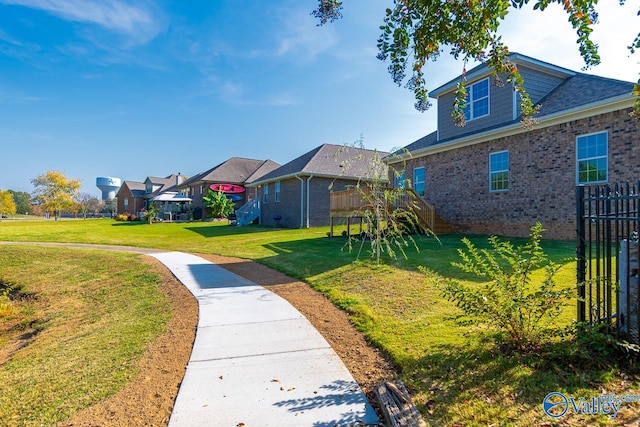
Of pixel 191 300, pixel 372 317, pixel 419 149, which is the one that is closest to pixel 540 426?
pixel 372 317

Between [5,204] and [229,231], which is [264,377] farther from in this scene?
[5,204]

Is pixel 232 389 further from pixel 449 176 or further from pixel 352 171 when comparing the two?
pixel 352 171

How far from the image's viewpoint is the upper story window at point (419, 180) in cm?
1681

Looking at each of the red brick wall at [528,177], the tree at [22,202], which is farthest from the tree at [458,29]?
the tree at [22,202]

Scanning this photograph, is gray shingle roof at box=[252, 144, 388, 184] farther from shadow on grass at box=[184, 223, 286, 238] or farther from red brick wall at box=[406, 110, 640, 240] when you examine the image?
red brick wall at box=[406, 110, 640, 240]

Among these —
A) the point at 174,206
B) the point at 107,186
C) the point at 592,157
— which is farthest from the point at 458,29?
the point at 107,186

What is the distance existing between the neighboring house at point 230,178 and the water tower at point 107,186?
57657 millimetres

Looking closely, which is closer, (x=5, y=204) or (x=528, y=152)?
(x=528, y=152)

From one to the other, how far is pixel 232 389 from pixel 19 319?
8.00 metres

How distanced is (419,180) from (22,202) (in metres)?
103

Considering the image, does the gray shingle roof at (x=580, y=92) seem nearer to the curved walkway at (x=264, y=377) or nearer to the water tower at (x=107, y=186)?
the curved walkway at (x=264, y=377)

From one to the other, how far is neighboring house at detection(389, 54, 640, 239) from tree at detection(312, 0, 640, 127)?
7900 mm

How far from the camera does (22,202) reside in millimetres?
85750

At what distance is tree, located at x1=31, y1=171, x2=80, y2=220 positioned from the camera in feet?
158
